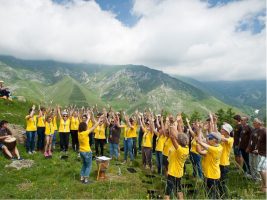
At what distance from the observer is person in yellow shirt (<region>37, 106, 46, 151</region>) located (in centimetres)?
1995

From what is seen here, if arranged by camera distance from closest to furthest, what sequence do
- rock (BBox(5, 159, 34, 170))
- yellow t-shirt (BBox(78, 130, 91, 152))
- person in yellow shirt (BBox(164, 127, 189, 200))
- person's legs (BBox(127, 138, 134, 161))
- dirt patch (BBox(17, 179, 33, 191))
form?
person in yellow shirt (BBox(164, 127, 189, 200)), dirt patch (BBox(17, 179, 33, 191)), yellow t-shirt (BBox(78, 130, 91, 152)), rock (BBox(5, 159, 34, 170)), person's legs (BBox(127, 138, 134, 161))

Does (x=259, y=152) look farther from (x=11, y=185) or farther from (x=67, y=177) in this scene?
(x=11, y=185)

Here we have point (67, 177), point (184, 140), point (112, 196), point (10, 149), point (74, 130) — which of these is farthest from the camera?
point (74, 130)

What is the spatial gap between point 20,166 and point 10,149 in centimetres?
208

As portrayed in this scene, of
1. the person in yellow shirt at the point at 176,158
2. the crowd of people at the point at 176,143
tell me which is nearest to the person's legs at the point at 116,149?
the crowd of people at the point at 176,143

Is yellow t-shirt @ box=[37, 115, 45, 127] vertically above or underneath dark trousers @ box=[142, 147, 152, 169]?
above

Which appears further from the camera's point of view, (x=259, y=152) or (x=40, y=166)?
(x=40, y=166)

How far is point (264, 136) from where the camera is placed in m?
13.6

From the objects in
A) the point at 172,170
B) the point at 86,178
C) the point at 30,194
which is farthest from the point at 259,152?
the point at 30,194

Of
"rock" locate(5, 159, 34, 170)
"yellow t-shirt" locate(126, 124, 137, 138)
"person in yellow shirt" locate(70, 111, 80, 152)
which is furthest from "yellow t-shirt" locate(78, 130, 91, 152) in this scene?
"person in yellow shirt" locate(70, 111, 80, 152)

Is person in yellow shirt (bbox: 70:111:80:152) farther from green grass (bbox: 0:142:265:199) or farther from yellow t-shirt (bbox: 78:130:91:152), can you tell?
yellow t-shirt (bbox: 78:130:91:152)

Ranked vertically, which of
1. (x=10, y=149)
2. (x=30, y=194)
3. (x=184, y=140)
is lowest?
(x=30, y=194)

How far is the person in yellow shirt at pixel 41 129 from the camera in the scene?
65.5 feet

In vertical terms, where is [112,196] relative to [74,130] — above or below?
below
